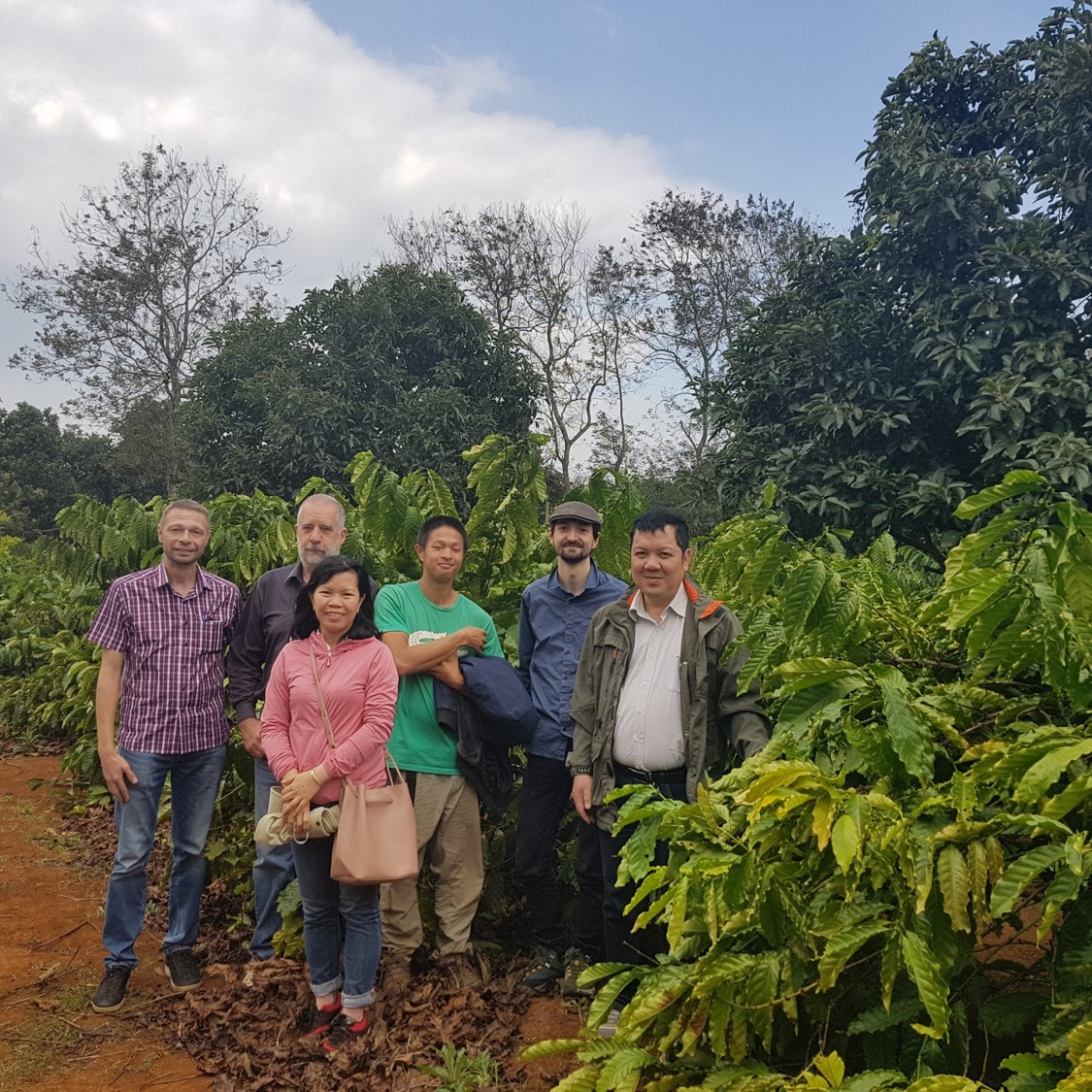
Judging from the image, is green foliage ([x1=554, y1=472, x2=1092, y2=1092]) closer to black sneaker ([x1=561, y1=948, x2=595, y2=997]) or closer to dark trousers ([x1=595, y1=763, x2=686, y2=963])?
dark trousers ([x1=595, y1=763, x2=686, y2=963])

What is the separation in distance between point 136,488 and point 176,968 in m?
22.7

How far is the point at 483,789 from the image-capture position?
12.3 feet

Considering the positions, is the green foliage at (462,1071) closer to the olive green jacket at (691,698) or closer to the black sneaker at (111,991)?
the olive green jacket at (691,698)

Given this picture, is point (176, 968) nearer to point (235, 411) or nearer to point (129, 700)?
point (129, 700)

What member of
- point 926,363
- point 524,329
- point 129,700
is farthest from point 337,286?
point 129,700

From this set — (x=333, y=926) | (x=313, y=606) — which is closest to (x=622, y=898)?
(x=333, y=926)

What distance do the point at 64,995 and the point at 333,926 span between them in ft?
4.23

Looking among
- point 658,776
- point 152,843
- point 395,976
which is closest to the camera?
point 658,776

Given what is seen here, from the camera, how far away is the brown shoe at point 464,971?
3.61m

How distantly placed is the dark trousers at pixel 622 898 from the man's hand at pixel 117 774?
5.85 ft

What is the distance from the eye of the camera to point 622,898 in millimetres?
3277

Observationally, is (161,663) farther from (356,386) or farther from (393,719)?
(356,386)

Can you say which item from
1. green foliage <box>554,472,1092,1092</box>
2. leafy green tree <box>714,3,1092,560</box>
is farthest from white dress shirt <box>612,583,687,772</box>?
leafy green tree <box>714,3,1092,560</box>

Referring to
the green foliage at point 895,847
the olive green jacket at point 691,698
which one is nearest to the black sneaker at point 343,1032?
the olive green jacket at point 691,698
